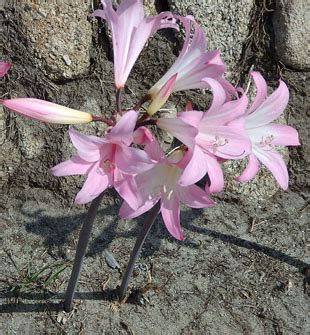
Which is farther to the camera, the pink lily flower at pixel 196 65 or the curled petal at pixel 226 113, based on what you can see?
the pink lily flower at pixel 196 65

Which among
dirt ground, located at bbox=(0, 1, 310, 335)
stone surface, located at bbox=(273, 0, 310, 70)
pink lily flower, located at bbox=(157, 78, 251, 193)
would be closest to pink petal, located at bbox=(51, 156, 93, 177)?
pink lily flower, located at bbox=(157, 78, 251, 193)

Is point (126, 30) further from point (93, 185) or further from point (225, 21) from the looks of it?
point (225, 21)

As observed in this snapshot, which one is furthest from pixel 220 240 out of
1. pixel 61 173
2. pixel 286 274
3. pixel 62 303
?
pixel 61 173

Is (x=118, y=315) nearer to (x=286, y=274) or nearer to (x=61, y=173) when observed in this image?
(x=286, y=274)

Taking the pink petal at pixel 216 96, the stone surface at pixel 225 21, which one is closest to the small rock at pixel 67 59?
the stone surface at pixel 225 21

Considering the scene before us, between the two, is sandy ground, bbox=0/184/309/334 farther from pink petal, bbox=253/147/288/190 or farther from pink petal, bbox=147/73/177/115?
pink petal, bbox=147/73/177/115

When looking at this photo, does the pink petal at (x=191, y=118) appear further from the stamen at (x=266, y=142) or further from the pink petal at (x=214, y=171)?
the stamen at (x=266, y=142)
